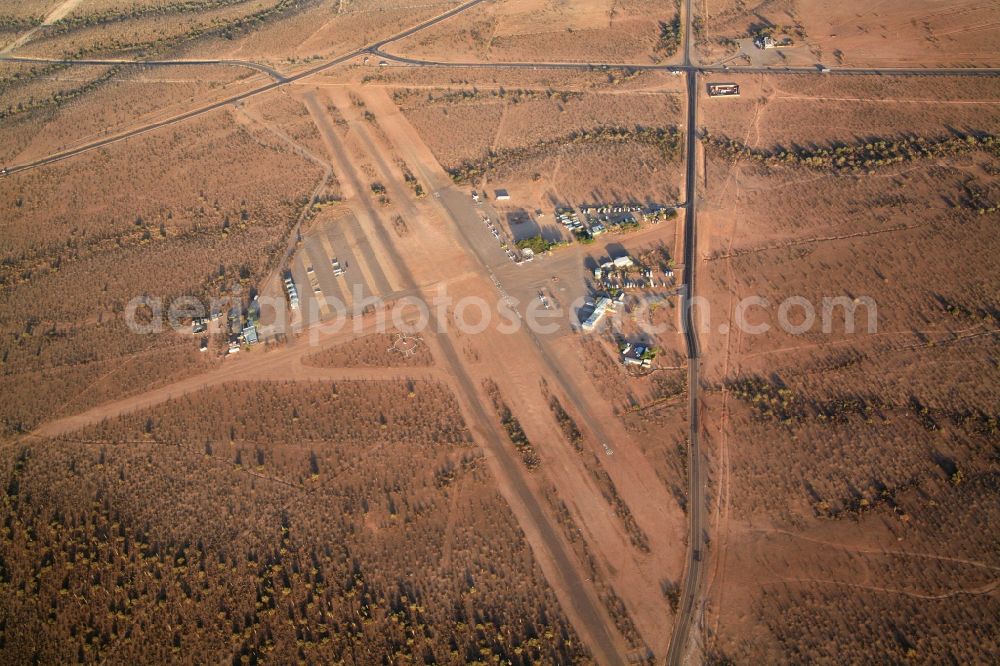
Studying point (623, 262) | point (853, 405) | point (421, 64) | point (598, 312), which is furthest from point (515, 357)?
point (421, 64)

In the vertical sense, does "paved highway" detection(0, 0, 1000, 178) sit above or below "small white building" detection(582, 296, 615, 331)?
above

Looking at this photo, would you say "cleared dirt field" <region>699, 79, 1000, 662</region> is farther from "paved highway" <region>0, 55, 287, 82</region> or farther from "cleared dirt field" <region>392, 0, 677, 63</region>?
"paved highway" <region>0, 55, 287, 82</region>

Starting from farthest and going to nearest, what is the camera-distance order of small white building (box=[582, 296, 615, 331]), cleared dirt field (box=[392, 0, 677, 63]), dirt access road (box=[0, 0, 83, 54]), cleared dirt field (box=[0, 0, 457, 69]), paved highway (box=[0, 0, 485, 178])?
1. dirt access road (box=[0, 0, 83, 54])
2. cleared dirt field (box=[0, 0, 457, 69])
3. cleared dirt field (box=[392, 0, 677, 63])
4. paved highway (box=[0, 0, 485, 178])
5. small white building (box=[582, 296, 615, 331])

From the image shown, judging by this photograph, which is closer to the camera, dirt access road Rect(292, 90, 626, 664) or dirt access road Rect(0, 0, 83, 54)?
dirt access road Rect(292, 90, 626, 664)

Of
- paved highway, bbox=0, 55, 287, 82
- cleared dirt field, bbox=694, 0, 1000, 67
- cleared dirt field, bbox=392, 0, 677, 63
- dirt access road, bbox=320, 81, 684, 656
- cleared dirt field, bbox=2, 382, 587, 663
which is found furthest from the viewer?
paved highway, bbox=0, 55, 287, 82

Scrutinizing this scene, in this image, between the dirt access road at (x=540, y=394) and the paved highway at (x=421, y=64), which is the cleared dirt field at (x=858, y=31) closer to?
the paved highway at (x=421, y=64)

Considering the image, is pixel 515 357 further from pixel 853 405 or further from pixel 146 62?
pixel 146 62

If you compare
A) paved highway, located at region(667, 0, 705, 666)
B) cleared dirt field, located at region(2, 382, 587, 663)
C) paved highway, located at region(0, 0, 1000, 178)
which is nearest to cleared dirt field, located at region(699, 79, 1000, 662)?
paved highway, located at region(667, 0, 705, 666)
